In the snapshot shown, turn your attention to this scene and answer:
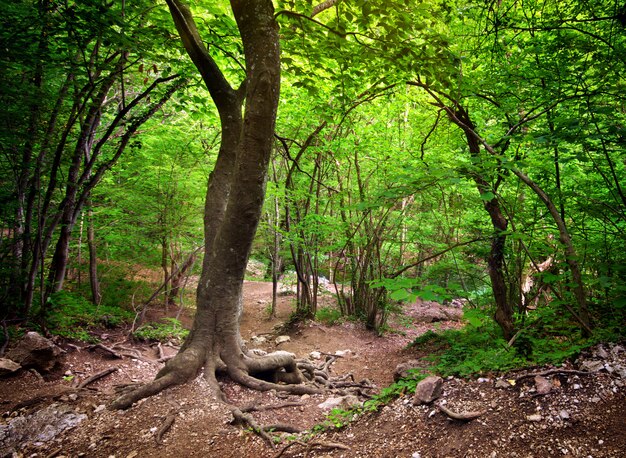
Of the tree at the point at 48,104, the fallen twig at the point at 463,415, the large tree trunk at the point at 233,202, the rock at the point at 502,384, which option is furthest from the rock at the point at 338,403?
the tree at the point at 48,104

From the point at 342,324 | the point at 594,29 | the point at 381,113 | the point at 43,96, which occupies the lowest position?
the point at 342,324

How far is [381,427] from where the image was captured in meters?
2.87

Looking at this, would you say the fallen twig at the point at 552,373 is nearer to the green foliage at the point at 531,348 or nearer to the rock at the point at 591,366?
A: the rock at the point at 591,366

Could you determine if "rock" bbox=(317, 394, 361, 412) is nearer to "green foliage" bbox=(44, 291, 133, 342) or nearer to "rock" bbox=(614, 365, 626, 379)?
"rock" bbox=(614, 365, 626, 379)

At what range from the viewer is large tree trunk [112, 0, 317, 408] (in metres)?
3.39

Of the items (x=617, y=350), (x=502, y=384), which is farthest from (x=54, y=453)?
(x=617, y=350)

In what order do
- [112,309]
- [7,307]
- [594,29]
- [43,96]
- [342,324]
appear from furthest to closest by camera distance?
1. [342,324]
2. [112,309]
3. [7,307]
4. [43,96]
5. [594,29]

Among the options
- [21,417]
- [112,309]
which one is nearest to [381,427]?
[21,417]

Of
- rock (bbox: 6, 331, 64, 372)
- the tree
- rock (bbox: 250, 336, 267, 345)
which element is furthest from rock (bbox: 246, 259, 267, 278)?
rock (bbox: 6, 331, 64, 372)

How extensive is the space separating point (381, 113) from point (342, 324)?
6233 mm

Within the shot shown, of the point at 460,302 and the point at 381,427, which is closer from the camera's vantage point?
the point at 381,427

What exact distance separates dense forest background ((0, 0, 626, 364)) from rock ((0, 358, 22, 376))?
1.09 meters

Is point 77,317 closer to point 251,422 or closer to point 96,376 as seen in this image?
point 96,376

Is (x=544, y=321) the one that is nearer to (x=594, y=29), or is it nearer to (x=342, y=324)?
(x=594, y=29)
